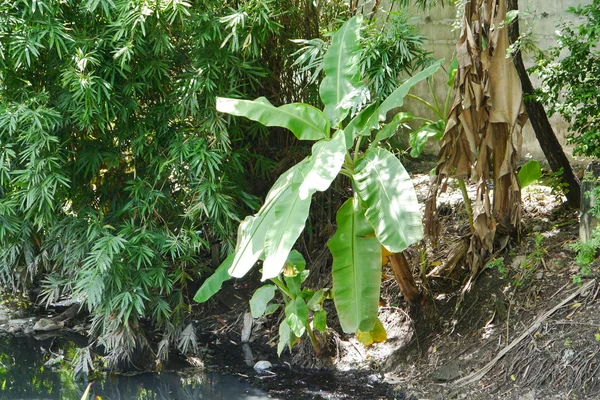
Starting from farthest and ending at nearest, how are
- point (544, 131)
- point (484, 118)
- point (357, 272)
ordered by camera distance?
point (544, 131)
point (484, 118)
point (357, 272)

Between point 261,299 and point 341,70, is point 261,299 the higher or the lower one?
the lower one

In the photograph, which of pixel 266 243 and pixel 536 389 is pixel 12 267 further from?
pixel 536 389

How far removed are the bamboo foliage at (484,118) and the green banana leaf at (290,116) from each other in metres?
0.79

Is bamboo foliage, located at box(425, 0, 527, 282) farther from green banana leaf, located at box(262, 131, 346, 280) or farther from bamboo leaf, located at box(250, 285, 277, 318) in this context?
bamboo leaf, located at box(250, 285, 277, 318)

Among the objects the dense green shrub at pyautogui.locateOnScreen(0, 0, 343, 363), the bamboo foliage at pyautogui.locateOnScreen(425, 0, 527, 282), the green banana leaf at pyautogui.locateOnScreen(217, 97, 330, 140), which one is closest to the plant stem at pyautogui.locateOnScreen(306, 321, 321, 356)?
the dense green shrub at pyautogui.locateOnScreen(0, 0, 343, 363)

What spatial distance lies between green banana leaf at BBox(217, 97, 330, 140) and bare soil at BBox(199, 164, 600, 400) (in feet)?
4.10

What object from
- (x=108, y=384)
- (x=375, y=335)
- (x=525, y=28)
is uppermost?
(x=525, y=28)

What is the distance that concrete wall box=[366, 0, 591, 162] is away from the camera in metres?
5.29

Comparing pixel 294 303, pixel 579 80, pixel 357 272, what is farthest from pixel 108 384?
pixel 579 80

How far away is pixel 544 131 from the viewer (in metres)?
4.66

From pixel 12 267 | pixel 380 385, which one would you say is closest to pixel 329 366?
pixel 380 385

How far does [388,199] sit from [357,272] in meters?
0.58

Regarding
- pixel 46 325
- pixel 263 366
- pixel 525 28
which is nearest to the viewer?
pixel 263 366

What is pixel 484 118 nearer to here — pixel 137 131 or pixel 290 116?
pixel 290 116
